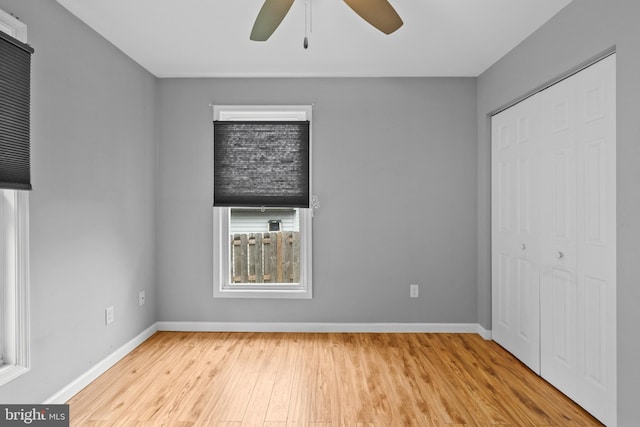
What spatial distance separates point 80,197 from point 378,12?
230 centimetres

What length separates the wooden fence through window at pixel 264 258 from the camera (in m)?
4.01

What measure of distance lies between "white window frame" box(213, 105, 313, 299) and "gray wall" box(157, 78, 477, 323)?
79 millimetres

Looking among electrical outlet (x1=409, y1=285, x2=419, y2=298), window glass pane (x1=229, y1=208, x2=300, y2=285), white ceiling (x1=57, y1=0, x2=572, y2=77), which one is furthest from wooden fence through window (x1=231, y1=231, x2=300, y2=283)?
white ceiling (x1=57, y1=0, x2=572, y2=77)

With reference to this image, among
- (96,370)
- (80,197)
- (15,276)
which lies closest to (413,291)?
(96,370)

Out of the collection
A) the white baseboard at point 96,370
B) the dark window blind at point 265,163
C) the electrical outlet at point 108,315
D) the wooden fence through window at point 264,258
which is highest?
the dark window blind at point 265,163

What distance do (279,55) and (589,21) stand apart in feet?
7.35

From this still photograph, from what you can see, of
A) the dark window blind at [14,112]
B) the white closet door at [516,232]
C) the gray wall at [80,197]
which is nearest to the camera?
the dark window blind at [14,112]

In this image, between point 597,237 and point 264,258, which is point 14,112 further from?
point 597,237

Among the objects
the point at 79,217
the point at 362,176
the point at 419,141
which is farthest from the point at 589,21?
the point at 79,217

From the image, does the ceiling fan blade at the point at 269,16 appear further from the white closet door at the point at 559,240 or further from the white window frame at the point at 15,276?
the white closet door at the point at 559,240

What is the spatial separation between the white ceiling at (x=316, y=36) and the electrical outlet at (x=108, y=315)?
213cm

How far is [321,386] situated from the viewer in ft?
8.94

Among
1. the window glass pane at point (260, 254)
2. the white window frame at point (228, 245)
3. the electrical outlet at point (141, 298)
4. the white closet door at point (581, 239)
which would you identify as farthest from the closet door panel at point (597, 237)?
the electrical outlet at point (141, 298)

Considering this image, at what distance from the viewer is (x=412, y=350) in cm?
340
